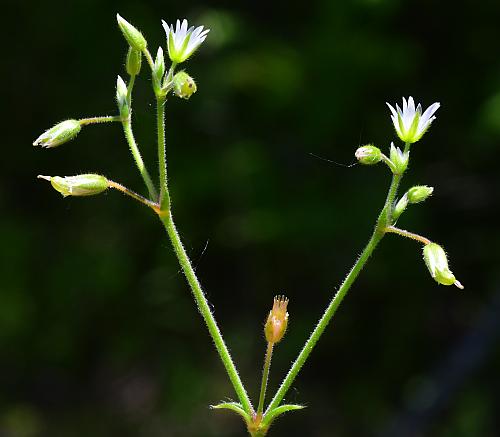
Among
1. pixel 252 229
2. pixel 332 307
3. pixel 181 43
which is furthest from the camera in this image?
pixel 252 229

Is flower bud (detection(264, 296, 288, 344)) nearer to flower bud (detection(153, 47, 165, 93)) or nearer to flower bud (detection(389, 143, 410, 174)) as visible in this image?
flower bud (detection(389, 143, 410, 174))

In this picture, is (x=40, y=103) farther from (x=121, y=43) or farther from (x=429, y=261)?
(x=429, y=261)

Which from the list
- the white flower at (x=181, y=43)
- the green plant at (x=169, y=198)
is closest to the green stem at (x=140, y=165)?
the green plant at (x=169, y=198)

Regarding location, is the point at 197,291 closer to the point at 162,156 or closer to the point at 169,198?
the point at 169,198

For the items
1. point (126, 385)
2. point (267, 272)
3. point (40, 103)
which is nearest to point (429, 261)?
point (267, 272)

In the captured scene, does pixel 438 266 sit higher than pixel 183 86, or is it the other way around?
pixel 183 86

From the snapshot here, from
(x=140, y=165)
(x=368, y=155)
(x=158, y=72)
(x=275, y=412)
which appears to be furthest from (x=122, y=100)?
(x=275, y=412)

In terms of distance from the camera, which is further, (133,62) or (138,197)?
Answer: (133,62)

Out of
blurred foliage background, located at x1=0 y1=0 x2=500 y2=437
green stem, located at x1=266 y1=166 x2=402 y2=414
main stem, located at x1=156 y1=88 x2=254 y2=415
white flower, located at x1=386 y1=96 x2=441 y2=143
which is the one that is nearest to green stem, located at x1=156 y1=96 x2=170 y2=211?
main stem, located at x1=156 y1=88 x2=254 y2=415

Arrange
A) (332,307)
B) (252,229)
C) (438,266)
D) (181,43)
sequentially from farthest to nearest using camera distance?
(252,229)
(181,43)
(438,266)
(332,307)
